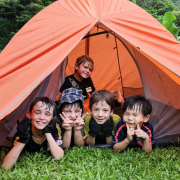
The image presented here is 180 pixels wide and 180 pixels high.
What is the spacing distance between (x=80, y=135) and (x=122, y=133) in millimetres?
415

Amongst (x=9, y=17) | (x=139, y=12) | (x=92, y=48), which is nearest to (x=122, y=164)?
(x=139, y=12)

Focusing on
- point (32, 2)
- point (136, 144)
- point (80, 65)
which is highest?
point (32, 2)

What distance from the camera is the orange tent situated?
7.11ft

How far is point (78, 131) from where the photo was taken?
234cm

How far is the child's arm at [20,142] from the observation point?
6.23ft

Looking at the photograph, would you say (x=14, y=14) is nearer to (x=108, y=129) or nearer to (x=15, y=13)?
(x=15, y=13)

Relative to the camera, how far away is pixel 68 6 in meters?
2.90

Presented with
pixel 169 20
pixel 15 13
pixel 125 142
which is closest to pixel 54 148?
pixel 125 142

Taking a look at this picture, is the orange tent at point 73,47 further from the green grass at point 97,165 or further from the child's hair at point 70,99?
the green grass at point 97,165

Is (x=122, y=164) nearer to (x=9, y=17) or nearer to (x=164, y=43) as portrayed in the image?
(x=164, y=43)

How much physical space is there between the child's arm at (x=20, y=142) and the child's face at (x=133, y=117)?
91 cm

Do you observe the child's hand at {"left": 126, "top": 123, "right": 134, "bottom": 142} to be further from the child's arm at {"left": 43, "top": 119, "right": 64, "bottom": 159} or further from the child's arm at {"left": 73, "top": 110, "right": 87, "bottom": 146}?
the child's arm at {"left": 43, "top": 119, "right": 64, "bottom": 159}

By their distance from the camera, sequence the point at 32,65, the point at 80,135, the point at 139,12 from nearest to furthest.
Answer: the point at 32,65 → the point at 80,135 → the point at 139,12

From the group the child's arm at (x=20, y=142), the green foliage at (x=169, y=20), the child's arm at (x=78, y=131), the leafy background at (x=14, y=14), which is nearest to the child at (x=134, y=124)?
the child's arm at (x=78, y=131)
